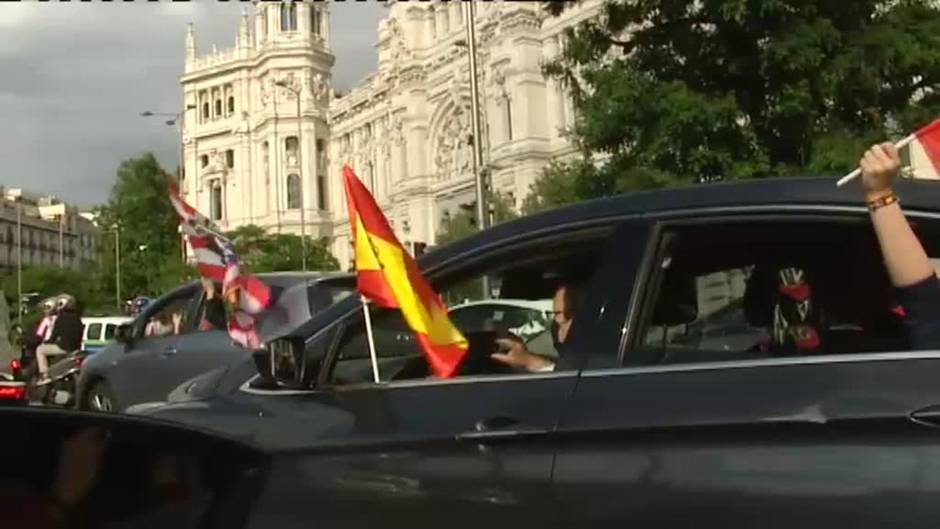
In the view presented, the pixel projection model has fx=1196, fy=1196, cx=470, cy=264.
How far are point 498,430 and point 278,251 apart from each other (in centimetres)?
8139

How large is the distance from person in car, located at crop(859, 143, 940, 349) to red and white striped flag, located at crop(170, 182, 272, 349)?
5.05 metres

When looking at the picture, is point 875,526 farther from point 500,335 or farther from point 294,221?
point 294,221

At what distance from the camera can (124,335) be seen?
10484 mm

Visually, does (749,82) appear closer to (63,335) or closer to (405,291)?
(63,335)

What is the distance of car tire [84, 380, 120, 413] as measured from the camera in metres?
10.3

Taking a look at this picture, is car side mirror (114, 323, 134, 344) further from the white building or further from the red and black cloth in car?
the white building

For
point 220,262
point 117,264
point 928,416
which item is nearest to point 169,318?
point 220,262

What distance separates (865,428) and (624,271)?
73 centimetres

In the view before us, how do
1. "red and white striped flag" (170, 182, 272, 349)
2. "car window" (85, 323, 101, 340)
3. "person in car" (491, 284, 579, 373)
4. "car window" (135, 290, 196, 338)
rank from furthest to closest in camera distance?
"car window" (85, 323, 101, 340), "car window" (135, 290, 196, 338), "red and white striped flag" (170, 182, 272, 349), "person in car" (491, 284, 579, 373)

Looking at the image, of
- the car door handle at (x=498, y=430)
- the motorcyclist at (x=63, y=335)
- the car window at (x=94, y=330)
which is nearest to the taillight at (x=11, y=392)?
the motorcyclist at (x=63, y=335)

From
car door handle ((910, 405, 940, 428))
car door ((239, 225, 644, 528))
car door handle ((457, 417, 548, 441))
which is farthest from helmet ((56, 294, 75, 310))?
car door handle ((910, 405, 940, 428))

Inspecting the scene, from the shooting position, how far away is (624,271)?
2977 millimetres

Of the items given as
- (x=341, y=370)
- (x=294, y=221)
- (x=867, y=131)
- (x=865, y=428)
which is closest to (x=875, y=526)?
(x=865, y=428)

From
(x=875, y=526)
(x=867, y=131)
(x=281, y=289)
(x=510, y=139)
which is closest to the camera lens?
→ (x=875, y=526)
